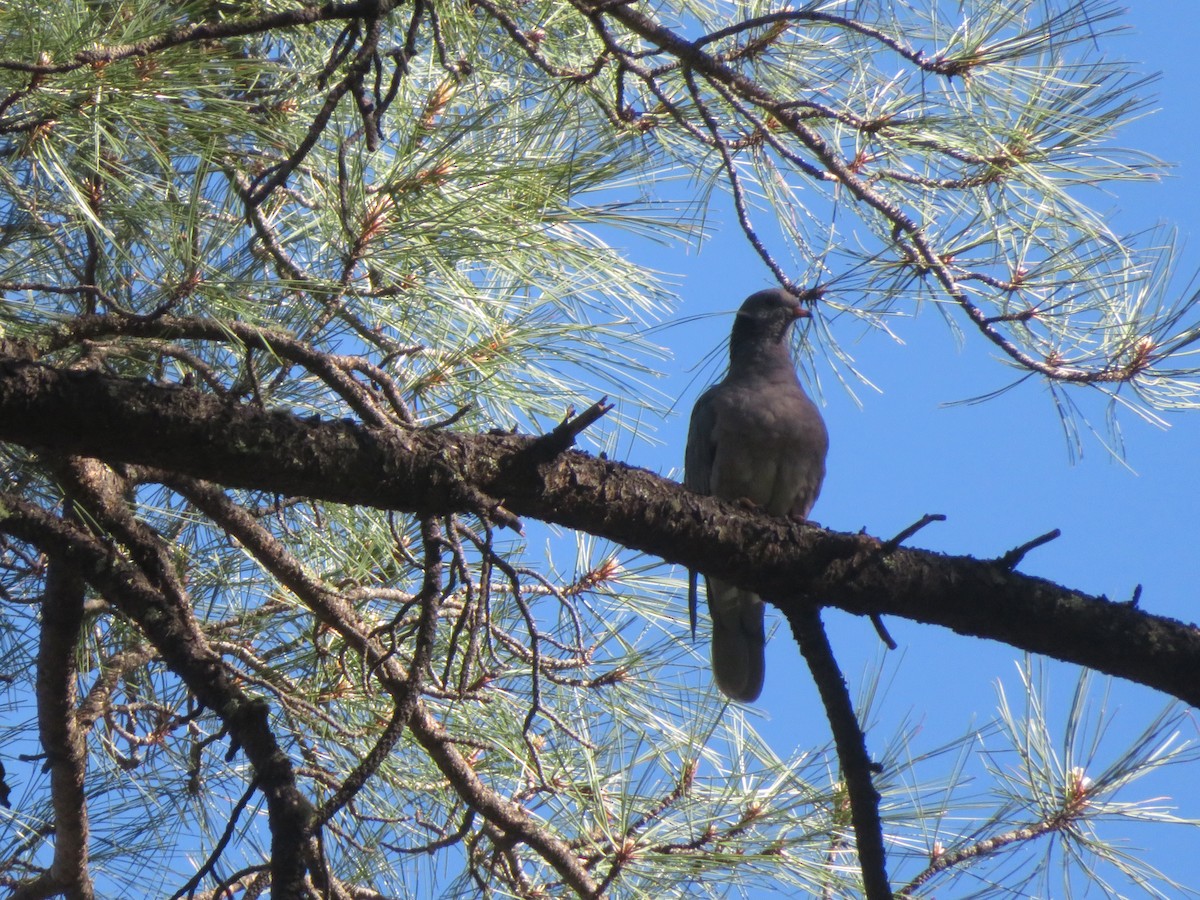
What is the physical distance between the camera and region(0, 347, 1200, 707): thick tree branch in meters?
1.42

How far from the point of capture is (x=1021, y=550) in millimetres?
1787

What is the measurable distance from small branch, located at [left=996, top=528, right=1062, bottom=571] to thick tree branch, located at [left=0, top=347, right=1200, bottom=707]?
38 mm

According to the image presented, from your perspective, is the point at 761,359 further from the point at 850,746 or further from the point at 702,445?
the point at 850,746

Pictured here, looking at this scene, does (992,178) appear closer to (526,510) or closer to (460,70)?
(460,70)

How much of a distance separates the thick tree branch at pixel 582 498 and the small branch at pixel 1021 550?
0.12ft

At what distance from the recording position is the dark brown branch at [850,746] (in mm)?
1596

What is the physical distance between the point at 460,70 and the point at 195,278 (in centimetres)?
85

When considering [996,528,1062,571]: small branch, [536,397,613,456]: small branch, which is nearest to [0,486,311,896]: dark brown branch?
[536,397,613,456]: small branch

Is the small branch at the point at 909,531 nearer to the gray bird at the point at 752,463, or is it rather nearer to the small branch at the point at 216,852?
the small branch at the point at 216,852

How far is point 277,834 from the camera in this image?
138 centimetres

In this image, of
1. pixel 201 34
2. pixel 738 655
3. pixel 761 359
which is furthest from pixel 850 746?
pixel 761 359

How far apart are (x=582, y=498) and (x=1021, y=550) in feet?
2.17

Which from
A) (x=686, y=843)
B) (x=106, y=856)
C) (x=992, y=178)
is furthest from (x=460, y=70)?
(x=106, y=856)

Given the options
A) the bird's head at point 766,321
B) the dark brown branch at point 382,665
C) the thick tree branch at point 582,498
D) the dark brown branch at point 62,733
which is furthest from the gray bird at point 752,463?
the dark brown branch at point 62,733
